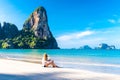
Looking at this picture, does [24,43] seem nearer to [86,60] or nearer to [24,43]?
[24,43]

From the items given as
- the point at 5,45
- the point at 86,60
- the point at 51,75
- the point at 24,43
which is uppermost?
the point at 24,43

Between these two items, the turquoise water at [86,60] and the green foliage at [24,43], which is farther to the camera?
the green foliage at [24,43]

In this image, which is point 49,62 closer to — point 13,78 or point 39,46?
point 13,78

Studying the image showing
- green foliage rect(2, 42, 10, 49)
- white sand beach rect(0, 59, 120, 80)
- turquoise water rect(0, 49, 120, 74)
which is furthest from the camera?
green foliage rect(2, 42, 10, 49)

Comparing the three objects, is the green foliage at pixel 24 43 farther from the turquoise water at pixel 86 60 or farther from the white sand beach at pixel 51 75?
the white sand beach at pixel 51 75

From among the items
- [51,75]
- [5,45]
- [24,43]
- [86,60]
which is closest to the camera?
[51,75]

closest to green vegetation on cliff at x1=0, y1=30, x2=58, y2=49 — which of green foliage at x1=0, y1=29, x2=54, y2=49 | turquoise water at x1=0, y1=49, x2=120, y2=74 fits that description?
green foliage at x1=0, y1=29, x2=54, y2=49

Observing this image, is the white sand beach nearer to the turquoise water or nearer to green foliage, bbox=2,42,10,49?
the turquoise water

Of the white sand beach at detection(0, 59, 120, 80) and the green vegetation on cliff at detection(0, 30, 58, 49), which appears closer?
the white sand beach at detection(0, 59, 120, 80)

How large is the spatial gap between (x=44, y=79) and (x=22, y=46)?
6966 inches

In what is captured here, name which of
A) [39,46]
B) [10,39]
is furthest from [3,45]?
[39,46]

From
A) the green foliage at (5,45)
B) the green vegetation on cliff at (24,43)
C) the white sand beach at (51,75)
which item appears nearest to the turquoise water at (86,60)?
the white sand beach at (51,75)

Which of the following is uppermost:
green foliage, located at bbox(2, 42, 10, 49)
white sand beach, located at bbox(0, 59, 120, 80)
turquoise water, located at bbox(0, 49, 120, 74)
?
green foliage, located at bbox(2, 42, 10, 49)

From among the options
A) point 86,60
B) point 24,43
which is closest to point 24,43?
point 24,43
